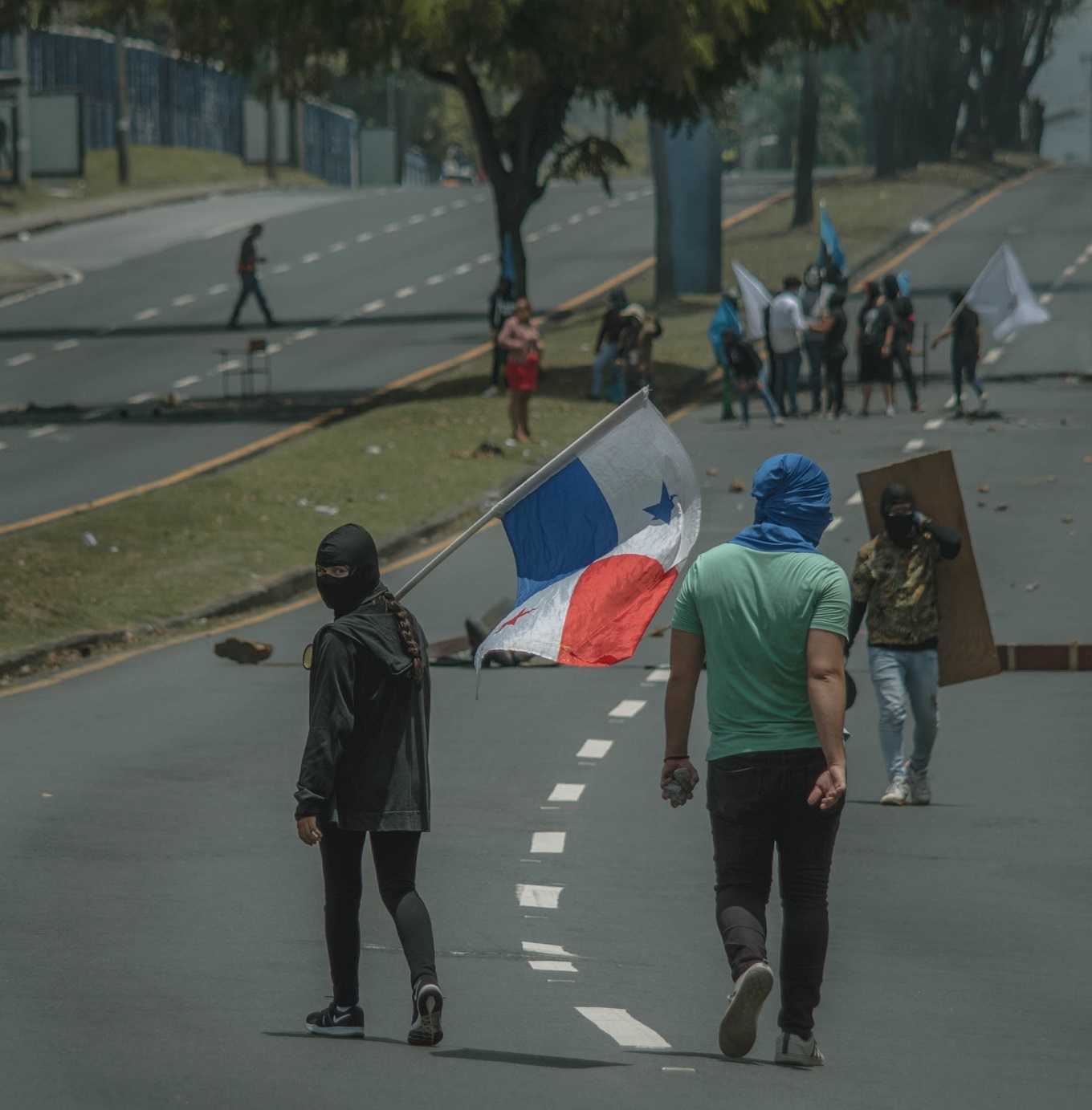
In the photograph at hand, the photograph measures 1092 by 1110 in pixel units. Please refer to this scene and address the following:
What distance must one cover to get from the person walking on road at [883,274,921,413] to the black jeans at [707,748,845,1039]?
2233 cm

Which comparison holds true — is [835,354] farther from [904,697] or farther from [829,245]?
[904,697]

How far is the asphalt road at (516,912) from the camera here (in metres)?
5.82

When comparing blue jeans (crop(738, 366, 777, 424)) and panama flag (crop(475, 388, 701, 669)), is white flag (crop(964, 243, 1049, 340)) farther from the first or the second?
panama flag (crop(475, 388, 701, 669))

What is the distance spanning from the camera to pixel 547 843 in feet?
31.2

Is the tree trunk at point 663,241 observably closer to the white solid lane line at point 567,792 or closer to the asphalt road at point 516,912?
the asphalt road at point 516,912

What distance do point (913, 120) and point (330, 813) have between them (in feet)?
232

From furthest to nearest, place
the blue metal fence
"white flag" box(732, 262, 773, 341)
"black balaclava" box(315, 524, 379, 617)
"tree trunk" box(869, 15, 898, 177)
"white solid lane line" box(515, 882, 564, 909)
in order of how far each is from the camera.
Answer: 1. the blue metal fence
2. "tree trunk" box(869, 15, 898, 177)
3. "white flag" box(732, 262, 773, 341)
4. "white solid lane line" box(515, 882, 564, 909)
5. "black balaclava" box(315, 524, 379, 617)

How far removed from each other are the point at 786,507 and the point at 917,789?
15.5 feet

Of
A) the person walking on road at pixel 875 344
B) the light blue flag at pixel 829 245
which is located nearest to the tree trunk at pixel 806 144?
the light blue flag at pixel 829 245

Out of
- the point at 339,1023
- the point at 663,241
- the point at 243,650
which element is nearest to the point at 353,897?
the point at 339,1023

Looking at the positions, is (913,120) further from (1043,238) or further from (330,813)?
(330,813)

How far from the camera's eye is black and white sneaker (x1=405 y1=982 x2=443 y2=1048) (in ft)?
19.7

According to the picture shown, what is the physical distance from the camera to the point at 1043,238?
53438 millimetres

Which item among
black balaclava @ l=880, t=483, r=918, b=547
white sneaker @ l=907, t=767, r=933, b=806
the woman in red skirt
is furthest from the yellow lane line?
the woman in red skirt
